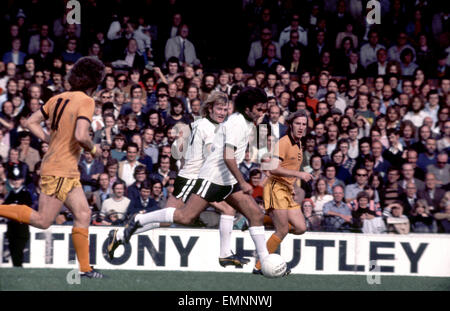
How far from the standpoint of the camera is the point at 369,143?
39.7 ft

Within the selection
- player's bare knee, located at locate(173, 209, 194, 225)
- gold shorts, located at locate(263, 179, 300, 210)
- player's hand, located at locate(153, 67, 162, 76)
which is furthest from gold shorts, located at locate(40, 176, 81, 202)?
player's hand, located at locate(153, 67, 162, 76)

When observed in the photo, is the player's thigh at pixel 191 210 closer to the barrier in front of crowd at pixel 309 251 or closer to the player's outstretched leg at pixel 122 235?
the player's outstretched leg at pixel 122 235

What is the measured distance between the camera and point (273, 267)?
8.16 metres

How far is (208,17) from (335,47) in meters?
2.75

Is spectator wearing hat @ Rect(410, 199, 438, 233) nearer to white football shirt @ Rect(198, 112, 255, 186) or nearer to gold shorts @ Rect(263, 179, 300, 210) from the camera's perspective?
gold shorts @ Rect(263, 179, 300, 210)

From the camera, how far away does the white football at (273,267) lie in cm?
816

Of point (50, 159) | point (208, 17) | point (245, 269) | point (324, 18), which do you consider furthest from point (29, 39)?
point (50, 159)

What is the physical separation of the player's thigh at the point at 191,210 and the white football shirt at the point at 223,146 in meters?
0.22

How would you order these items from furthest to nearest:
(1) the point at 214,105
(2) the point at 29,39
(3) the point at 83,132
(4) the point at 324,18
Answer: (4) the point at 324,18
(2) the point at 29,39
(1) the point at 214,105
(3) the point at 83,132

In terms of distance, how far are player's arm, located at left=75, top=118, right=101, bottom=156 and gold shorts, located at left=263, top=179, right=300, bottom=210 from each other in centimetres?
226

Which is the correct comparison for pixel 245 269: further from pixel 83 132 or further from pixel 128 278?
pixel 83 132

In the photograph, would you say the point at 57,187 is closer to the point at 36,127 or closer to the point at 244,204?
the point at 36,127

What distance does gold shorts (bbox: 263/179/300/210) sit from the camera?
889cm

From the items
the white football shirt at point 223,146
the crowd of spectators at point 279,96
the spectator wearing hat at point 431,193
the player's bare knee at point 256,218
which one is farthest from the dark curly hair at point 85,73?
the spectator wearing hat at point 431,193
